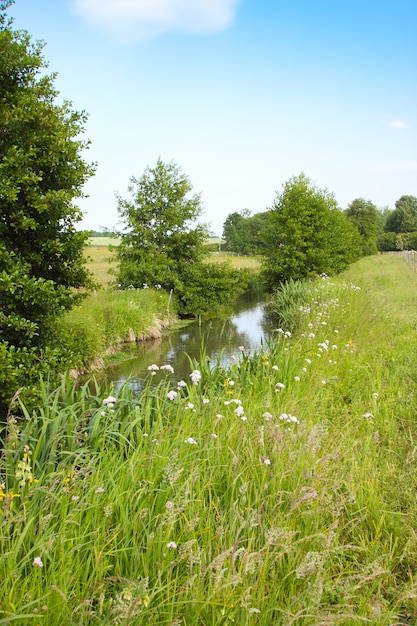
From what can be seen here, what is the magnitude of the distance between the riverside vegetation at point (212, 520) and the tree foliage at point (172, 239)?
15.7m

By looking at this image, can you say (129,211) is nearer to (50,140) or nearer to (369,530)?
(50,140)

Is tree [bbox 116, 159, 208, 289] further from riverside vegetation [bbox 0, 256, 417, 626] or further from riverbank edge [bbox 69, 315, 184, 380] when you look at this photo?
riverside vegetation [bbox 0, 256, 417, 626]

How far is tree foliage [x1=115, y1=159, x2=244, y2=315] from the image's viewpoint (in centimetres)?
2088

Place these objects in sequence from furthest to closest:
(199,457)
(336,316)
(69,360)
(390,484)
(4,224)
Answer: (336,316) < (69,360) < (4,224) < (390,484) < (199,457)

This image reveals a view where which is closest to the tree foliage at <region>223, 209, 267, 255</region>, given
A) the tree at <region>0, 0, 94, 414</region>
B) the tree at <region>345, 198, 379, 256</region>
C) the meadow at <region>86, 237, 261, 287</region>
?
the tree at <region>345, 198, 379, 256</region>

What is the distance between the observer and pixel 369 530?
321 cm

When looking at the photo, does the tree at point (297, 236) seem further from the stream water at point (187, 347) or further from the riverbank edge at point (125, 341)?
the riverbank edge at point (125, 341)

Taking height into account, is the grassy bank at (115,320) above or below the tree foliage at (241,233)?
below

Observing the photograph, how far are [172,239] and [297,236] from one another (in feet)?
21.1

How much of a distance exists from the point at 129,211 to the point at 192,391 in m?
17.8

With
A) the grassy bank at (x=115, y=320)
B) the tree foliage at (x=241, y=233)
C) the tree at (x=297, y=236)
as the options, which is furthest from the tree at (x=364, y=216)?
the grassy bank at (x=115, y=320)

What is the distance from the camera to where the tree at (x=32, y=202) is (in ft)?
21.6

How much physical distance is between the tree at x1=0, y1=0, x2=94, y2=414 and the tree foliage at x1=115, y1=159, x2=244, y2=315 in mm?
13174

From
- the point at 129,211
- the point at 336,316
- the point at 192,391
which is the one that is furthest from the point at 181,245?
the point at 192,391
